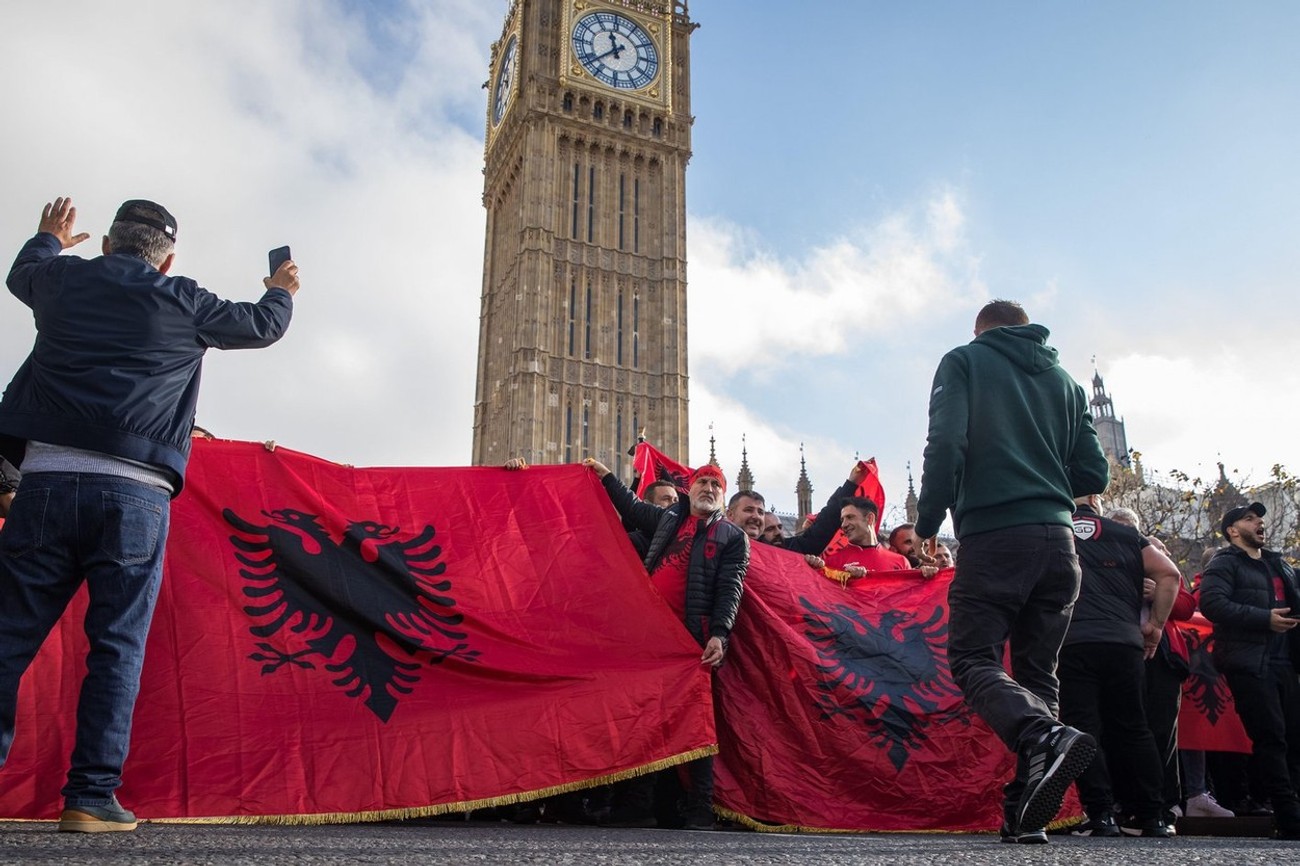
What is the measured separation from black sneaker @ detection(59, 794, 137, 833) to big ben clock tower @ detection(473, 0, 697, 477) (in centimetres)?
3643

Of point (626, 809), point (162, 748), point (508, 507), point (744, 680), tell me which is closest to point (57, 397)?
point (162, 748)

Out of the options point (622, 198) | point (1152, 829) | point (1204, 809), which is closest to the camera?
point (1152, 829)

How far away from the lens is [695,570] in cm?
467

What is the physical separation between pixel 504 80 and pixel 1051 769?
4634cm

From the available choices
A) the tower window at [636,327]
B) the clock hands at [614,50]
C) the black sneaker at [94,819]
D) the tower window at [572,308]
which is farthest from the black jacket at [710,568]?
the clock hands at [614,50]

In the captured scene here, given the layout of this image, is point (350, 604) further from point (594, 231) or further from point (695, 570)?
point (594, 231)

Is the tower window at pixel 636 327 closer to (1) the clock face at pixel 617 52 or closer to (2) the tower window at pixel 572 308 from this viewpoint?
(2) the tower window at pixel 572 308

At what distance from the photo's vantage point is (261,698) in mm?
3859

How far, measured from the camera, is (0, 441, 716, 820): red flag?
11.9ft

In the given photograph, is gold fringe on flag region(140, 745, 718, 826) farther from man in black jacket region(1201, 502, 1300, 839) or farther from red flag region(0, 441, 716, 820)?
man in black jacket region(1201, 502, 1300, 839)

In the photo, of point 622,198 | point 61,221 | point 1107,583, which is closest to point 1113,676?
point 1107,583

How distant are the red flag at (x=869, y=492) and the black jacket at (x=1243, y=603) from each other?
1780 millimetres

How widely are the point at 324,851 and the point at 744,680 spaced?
108 inches

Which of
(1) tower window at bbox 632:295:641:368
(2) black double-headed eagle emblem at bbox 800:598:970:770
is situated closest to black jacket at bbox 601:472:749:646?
(2) black double-headed eagle emblem at bbox 800:598:970:770
